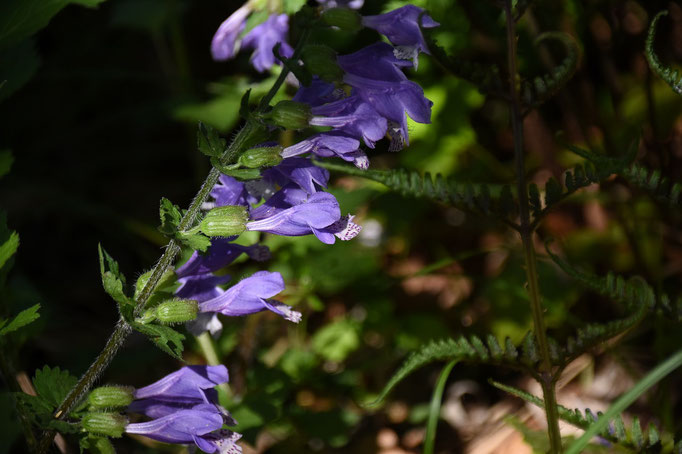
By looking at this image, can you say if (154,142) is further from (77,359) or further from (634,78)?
(634,78)

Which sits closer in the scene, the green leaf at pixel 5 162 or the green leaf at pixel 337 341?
the green leaf at pixel 5 162

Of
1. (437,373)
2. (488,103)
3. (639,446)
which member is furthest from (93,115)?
(639,446)

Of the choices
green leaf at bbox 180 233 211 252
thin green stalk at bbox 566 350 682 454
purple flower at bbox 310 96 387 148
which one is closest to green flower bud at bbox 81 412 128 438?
green leaf at bbox 180 233 211 252

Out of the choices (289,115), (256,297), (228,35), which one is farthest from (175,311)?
(228,35)

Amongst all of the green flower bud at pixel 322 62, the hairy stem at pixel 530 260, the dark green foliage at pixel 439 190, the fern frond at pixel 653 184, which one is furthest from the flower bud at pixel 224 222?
the fern frond at pixel 653 184

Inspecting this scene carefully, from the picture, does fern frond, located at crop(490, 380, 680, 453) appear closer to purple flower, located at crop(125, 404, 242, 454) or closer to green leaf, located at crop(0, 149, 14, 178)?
purple flower, located at crop(125, 404, 242, 454)

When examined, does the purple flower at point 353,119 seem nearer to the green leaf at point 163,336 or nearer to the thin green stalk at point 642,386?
the green leaf at point 163,336

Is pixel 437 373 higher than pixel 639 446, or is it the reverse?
pixel 639 446
